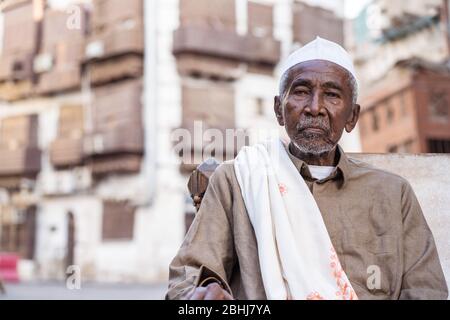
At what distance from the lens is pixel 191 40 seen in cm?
2070

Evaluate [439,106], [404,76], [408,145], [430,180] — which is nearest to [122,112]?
[404,76]

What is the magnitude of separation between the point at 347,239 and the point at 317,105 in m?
0.47

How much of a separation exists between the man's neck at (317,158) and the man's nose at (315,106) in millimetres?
176

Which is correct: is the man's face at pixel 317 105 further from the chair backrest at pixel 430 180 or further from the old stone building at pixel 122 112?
the old stone building at pixel 122 112

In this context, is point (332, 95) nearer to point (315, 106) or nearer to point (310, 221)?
point (315, 106)

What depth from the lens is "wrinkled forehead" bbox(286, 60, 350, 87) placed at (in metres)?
2.04

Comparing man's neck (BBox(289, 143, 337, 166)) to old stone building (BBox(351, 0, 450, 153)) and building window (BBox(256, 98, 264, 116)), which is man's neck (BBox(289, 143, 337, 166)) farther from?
old stone building (BBox(351, 0, 450, 153))

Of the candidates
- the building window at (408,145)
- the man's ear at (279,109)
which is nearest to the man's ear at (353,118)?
the man's ear at (279,109)

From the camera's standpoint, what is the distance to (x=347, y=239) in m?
1.96

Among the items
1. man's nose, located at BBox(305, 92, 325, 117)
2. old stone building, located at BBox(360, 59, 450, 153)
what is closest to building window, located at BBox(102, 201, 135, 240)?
old stone building, located at BBox(360, 59, 450, 153)

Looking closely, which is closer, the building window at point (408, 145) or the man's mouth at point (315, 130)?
the man's mouth at point (315, 130)

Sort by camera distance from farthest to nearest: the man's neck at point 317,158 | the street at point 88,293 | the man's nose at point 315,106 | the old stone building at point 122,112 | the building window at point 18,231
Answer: the building window at point 18,231
the old stone building at point 122,112
the street at point 88,293
the man's neck at point 317,158
the man's nose at point 315,106

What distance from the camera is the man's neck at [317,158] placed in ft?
7.03

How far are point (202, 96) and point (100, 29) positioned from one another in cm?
549
